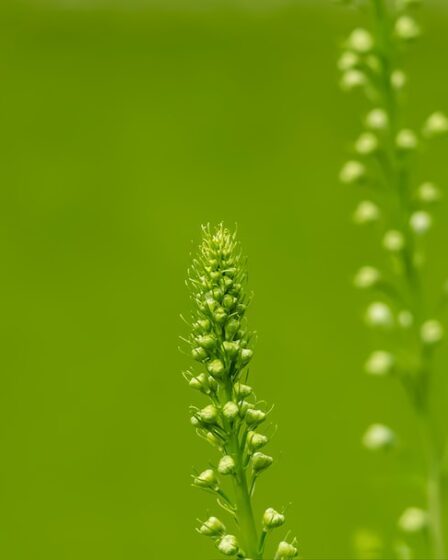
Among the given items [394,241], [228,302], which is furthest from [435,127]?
[228,302]

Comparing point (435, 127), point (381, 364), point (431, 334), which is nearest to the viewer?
point (431, 334)

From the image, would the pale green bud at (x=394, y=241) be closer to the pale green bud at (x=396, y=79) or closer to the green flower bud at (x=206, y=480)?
the pale green bud at (x=396, y=79)


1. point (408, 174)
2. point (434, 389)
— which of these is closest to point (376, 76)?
point (408, 174)

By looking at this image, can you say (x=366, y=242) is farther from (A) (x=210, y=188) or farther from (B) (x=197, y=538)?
(B) (x=197, y=538)

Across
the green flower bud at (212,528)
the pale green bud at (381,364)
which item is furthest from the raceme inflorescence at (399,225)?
the green flower bud at (212,528)

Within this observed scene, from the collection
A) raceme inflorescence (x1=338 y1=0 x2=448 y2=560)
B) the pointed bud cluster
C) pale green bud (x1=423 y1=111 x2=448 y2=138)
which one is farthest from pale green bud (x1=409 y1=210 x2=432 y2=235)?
the pointed bud cluster

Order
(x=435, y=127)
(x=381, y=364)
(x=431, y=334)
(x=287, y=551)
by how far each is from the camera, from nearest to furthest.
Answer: (x=287, y=551)
(x=431, y=334)
(x=381, y=364)
(x=435, y=127)

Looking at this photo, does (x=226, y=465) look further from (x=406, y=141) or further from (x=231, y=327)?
(x=406, y=141)
